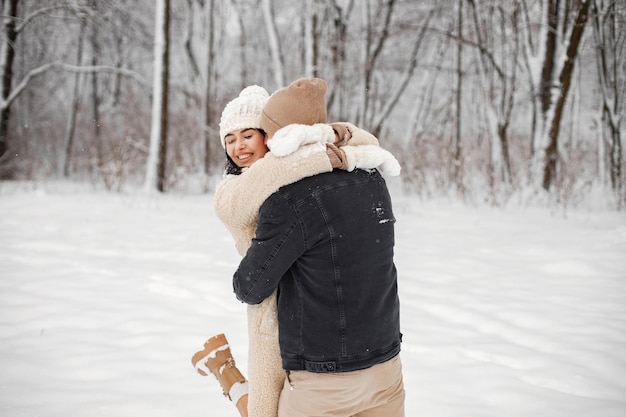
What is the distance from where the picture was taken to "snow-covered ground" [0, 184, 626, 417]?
8.21 ft

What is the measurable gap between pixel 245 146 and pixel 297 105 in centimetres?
39

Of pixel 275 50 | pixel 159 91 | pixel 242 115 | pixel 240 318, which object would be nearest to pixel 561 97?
pixel 275 50

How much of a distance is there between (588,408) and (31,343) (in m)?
3.55

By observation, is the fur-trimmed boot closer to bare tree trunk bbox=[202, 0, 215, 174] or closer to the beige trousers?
the beige trousers

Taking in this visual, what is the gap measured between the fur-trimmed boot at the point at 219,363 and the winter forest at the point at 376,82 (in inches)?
303

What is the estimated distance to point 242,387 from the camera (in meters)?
1.65

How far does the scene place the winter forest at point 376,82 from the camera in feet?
28.6

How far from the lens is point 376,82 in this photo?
1355cm

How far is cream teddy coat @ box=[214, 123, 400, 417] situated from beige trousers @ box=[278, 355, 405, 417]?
80mm

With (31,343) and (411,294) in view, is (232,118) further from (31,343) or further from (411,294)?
(411,294)

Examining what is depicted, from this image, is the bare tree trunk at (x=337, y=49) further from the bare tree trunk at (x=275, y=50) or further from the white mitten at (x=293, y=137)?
the white mitten at (x=293, y=137)

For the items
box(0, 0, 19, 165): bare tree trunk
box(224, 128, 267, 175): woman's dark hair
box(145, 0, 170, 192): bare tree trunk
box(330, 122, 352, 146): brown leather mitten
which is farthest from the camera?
box(0, 0, 19, 165): bare tree trunk

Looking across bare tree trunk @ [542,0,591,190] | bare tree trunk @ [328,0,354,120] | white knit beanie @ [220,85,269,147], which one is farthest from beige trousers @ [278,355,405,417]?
bare tree trunk @ [328,0,354,120]

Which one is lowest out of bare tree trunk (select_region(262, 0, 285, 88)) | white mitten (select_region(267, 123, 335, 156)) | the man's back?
the man's back
